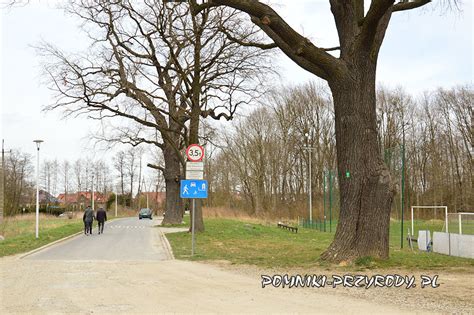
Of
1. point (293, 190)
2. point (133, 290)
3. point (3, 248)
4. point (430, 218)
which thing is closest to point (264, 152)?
point (293, 190)

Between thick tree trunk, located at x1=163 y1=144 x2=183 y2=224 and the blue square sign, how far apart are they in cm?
2030

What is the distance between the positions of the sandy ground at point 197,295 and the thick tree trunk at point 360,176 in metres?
1.55

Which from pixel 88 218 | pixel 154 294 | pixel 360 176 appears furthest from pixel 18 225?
pixel 154 294

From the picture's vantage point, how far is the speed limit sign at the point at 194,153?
53.1ft

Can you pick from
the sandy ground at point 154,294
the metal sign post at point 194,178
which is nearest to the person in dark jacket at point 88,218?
the metal sign post at point 194,178

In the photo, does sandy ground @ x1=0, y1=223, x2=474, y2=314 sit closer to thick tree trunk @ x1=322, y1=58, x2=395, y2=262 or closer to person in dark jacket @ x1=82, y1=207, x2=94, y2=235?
thick tree trunk @ x1=322, y1=58, x2=395, y2=262

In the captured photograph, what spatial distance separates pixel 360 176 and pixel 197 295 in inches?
231

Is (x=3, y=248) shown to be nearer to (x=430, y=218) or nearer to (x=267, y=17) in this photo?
(x=267, y=17)

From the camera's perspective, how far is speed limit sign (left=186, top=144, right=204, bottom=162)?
53.1 feet

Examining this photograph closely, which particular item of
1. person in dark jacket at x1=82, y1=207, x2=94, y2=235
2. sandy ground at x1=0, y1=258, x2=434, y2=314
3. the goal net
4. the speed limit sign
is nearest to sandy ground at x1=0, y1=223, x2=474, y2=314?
sandy ground at x1=0, y1=258, x2=434, y2=314

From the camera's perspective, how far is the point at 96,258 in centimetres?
1648

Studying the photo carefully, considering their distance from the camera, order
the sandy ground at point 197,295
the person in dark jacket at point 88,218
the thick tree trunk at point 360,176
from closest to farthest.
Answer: the sandy ground at point 197,295 < the thick tree trunk at point 360,176 < the person in dark jacket at point 88,218

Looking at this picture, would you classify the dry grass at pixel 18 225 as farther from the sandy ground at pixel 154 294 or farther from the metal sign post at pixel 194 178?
the sandy ground at pixel 154 294

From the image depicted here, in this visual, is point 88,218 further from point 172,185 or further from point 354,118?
point 354,118
